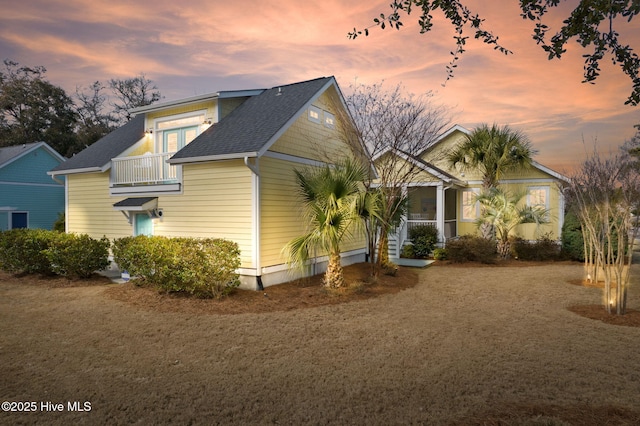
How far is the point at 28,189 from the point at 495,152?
86.9 ft

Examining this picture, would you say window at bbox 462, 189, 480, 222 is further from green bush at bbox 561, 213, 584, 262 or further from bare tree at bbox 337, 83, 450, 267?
bare tree at bbox 337, 83, 450, 267

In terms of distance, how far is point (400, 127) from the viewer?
1210 cm

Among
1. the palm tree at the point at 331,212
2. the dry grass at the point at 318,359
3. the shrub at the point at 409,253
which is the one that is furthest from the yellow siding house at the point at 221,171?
the shrub at the point at 409,253

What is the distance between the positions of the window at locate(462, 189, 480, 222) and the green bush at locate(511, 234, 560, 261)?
110 inches

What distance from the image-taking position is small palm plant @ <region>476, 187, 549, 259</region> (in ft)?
54.4

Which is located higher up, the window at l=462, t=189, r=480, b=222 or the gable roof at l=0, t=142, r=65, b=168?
the gable roof at l=0, t=142, r=65, b=168

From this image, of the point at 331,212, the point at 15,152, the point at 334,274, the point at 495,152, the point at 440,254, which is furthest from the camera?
the point at 15,152

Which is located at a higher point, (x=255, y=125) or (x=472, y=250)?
(x=255, y=125)

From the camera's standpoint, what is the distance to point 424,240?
57.6 feet

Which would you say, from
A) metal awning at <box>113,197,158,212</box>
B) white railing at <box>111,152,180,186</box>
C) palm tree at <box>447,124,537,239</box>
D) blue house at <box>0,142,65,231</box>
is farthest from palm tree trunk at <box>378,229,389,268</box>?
blue house at <box>0,142,65,231</box>

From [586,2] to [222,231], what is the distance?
9.12 metres

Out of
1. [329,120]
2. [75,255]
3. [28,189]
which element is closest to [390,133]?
[329,120]

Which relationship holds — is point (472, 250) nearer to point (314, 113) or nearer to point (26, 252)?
point (314, 113)

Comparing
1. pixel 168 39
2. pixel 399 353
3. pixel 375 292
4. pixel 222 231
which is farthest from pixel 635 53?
pixel 168 39
